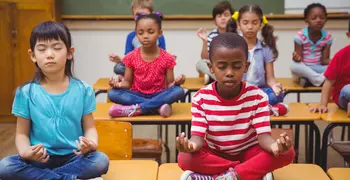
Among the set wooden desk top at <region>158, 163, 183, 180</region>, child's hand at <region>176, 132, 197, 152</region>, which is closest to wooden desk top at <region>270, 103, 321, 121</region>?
wooden desk top at <region>158, 163, 183, 180</region>

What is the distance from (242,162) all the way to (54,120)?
788 mm

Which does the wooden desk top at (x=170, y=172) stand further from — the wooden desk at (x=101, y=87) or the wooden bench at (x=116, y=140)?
the wooden desk at (x=101, y=87)

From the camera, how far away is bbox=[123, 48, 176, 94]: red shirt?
331 centimetres

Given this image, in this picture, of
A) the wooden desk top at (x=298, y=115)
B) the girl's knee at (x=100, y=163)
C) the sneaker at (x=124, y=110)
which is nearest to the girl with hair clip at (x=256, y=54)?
the wooden desk top at (x=298, y=115)

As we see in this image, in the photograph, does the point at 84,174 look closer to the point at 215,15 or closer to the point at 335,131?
the point at 215,15

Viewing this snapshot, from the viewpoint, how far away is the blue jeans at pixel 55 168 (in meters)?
1.94

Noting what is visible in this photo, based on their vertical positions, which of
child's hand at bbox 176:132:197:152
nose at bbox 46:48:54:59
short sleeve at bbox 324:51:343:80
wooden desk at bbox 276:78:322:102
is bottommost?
wooden desk at bbox 276:78:322:102

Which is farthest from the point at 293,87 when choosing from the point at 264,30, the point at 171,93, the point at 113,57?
the point at 113,57

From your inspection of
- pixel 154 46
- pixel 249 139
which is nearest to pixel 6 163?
pixel 249 139

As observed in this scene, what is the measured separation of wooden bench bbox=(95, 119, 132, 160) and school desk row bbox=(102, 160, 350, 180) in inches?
11.3

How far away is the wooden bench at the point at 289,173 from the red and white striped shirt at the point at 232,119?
17 cm

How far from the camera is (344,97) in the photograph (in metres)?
3.21

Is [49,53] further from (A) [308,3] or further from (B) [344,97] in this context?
(A) [308,3]

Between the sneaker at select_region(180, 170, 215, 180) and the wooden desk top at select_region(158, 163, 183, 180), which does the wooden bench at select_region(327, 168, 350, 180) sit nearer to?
the sneaker at select_region(180, 170, 215, 180)
